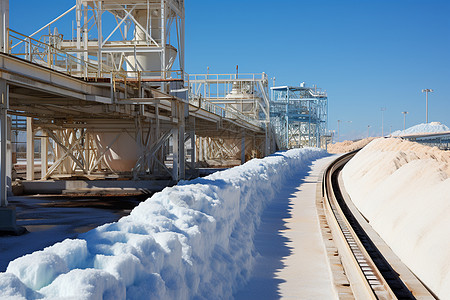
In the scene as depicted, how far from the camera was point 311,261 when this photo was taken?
9.34m

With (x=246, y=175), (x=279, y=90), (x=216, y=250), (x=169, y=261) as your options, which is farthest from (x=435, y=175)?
(x=279, y=90)

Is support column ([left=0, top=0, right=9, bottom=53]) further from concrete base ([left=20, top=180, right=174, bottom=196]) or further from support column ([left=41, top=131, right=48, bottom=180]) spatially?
support column ([left=41, top=131, right=48, bottom=180])

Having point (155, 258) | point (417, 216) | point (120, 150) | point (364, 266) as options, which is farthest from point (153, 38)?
point (155, 258)

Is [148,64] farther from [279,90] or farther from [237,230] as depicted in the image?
[279,90]

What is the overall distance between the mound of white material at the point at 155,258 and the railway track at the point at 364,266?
1.65 m

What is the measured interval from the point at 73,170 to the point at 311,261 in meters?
22.0

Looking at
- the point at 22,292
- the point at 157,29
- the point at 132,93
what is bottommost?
the point at 22,292

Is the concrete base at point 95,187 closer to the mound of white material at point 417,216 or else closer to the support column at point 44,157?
the support column at point 44,157

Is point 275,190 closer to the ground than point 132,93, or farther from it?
closer to the ground

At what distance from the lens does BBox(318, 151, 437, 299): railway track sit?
7055mm

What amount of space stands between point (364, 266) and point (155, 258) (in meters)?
5.11

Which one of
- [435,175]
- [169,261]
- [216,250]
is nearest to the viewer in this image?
[169,261]

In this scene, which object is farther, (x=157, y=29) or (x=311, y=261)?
(x=157, y=29)

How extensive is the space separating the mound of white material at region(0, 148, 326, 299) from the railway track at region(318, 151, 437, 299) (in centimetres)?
165
